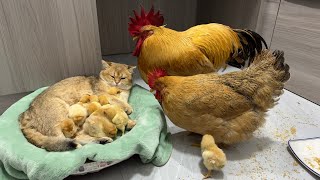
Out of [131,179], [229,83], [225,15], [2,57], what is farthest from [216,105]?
[225,15]

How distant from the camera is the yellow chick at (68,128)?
791 mm

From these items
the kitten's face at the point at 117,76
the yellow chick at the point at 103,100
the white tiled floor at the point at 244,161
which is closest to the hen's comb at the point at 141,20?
the kitten's face at the point at 117,76

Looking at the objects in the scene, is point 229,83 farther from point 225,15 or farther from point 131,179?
point 225,15

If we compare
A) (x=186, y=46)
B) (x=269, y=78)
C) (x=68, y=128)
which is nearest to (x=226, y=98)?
(x=269, y=78)

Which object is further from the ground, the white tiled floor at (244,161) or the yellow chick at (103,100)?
the yellow chick at (103,100)

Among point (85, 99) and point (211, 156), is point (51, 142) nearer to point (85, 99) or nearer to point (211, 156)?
point (85, 99)

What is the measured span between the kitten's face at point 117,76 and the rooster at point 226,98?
10.4 inches

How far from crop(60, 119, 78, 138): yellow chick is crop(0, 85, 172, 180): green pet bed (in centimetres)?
10

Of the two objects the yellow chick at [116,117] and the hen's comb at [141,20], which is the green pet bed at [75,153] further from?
the hen's comb at [141,20]

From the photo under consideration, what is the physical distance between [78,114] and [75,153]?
0.59 ft

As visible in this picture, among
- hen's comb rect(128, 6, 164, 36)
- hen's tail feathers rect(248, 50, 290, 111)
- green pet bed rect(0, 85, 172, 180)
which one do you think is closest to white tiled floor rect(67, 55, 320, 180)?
green pet bed rect(0, 85, 172, 180)

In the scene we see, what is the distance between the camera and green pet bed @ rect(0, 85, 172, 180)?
654mm

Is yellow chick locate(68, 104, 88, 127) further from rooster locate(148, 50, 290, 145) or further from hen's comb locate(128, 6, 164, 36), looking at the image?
hen's comb locate(128, 6, 164, 36)

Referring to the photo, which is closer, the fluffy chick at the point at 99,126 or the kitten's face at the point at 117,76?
the fluffy chick at the point at 99,126
